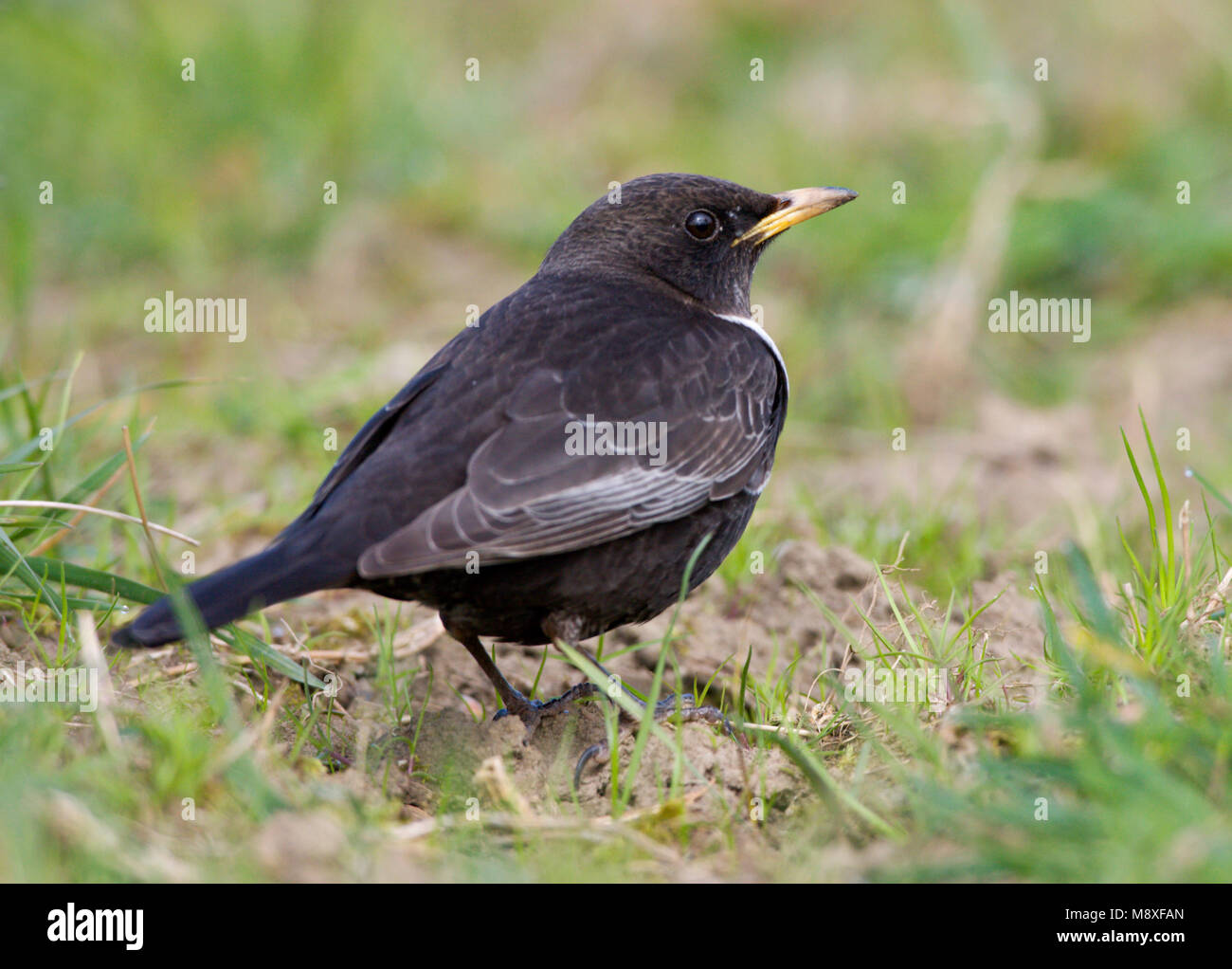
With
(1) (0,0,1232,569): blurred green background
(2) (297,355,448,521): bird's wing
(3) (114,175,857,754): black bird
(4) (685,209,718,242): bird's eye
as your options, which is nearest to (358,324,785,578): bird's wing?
(3) (114,175,857,754): black bird

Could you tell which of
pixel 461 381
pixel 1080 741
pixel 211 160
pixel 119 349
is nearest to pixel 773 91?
pixel 211 160

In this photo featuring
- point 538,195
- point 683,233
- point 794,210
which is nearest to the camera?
point 683,233

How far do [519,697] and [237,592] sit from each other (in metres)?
1.20

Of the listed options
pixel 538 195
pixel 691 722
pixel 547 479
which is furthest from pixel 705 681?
pixel 538 195

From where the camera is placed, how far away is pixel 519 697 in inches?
176

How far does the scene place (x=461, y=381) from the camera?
4.25 meters

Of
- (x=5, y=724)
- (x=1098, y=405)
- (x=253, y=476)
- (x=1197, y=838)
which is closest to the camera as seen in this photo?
(x=1197, y=838)

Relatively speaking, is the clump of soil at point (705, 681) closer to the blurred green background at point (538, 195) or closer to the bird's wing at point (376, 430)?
the bird's wing at point (376, 430)

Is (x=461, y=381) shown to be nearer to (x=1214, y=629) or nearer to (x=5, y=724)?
(x=5, y=724)

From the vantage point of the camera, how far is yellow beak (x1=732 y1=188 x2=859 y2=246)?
503cm

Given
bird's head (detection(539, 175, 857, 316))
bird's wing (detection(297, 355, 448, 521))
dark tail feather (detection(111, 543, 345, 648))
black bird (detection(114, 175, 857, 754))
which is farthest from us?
bird's head (detection(539, 175, 857, 316))

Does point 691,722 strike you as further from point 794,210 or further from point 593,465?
point 794,210

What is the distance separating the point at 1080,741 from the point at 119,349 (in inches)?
251

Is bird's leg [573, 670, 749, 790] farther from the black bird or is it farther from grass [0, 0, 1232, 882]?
the black bird
